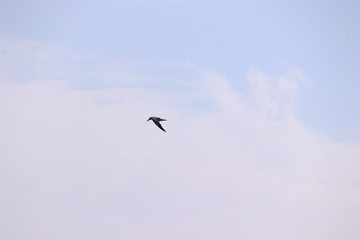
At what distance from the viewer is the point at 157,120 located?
61.0 meters
